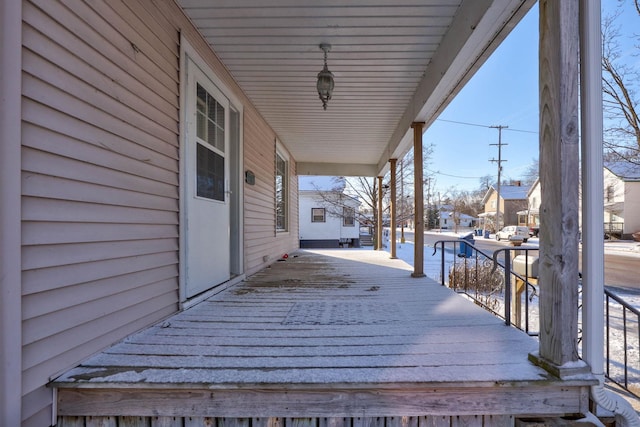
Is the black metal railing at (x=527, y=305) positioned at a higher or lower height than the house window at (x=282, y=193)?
lower

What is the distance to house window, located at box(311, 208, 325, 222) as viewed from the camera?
54.7 feet

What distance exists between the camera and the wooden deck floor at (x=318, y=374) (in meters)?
1.39

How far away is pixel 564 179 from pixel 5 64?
2480mm

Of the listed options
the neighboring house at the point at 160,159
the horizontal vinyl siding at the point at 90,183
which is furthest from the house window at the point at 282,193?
the horizontal vinyl siding at the point at 90,183

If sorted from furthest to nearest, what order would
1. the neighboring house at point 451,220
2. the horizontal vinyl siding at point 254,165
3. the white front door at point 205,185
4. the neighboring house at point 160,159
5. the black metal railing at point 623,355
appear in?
the neighboring house at point 451,220 < the black metal railing at point 623,355 < the horizontal vinyl siding at point 254,165 < the white front door at point 205,185 < the neighboring house at point 160,159

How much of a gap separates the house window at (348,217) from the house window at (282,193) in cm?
943

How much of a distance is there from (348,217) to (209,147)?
14.2m

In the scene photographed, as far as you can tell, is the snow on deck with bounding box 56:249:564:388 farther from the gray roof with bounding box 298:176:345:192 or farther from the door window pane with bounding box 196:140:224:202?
the gray roof with bounding box 298:176:345:192

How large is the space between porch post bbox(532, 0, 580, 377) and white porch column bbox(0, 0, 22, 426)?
236 centimetres

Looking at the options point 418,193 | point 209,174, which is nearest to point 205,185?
point 209,174

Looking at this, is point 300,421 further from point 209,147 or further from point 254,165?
point 254,165

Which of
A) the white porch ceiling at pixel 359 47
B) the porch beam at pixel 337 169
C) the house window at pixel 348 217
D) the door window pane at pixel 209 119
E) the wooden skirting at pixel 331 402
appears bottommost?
the wooden skirting at pixel 331 402

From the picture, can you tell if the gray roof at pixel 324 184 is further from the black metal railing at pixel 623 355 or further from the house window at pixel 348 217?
the black metal railing at pixel 623 355

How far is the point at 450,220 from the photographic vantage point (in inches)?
1923
